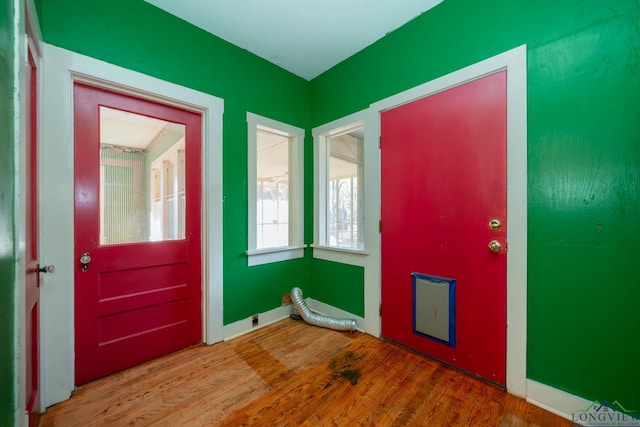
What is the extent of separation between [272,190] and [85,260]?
279cm

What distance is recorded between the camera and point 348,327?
240 centimetres

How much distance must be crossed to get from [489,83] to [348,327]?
2282 mm

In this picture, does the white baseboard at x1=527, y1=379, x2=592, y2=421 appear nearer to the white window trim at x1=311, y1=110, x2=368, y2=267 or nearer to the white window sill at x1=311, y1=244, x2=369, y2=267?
the white window sill at x1=311, y1=244, x2=369, y2=267

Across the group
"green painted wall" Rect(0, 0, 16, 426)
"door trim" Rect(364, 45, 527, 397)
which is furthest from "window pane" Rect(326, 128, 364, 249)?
"green painted wall" Rect(0, 0, 16, 426)

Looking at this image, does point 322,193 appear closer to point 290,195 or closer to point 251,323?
point 290,195

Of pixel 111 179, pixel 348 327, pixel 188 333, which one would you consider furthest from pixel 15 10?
pixel 348 327

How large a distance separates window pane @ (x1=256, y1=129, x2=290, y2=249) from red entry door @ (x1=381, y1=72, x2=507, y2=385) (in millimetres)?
1303

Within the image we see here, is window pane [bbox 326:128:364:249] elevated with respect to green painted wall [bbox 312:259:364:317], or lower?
elevated

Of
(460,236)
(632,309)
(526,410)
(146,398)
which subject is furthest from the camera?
(460,236)

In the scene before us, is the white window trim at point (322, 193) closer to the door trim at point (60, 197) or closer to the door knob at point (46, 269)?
the door trim at point (60, 197)

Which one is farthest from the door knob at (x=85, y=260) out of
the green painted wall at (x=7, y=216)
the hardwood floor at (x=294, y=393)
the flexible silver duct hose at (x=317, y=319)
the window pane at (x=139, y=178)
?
the flexible silver duct hose at (x=317, y=319)

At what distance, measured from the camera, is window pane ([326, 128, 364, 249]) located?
119 inches

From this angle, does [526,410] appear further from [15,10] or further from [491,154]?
[15,10]

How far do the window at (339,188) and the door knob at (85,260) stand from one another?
6.37 feet
